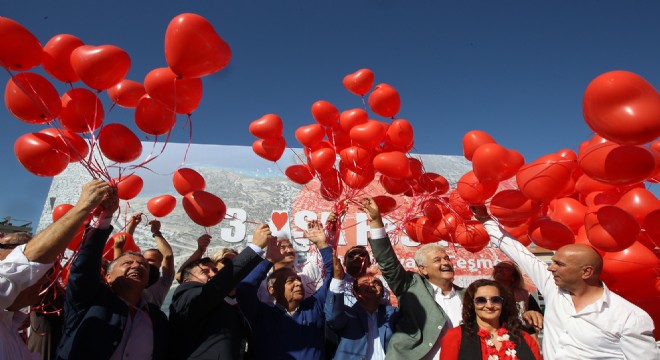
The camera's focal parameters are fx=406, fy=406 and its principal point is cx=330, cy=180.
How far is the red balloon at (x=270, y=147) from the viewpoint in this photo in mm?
3047

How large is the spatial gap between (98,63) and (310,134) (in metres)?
1.48

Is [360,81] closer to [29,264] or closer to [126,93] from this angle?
[126,93]

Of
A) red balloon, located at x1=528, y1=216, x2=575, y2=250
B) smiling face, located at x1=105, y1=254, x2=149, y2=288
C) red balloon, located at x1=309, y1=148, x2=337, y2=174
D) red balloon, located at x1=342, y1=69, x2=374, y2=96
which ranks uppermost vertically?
red balloon, located at x1=342, y1=69, x2=374, y2=96

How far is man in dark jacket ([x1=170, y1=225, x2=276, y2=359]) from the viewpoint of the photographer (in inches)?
69.9

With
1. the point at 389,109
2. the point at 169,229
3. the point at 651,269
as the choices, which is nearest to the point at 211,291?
the point at 389,109

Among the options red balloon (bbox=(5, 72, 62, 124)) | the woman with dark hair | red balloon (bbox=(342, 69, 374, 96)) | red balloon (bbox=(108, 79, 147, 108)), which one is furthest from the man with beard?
red balloon (bbox=(5, 72, 62, 124))

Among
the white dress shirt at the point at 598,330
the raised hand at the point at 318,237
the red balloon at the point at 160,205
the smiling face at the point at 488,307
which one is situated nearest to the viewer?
the white dress shirt at the point at 598,330

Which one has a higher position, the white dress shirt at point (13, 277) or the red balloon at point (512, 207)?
the red balloon at point (512, 207)

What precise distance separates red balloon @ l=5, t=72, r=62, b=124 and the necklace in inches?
90.3

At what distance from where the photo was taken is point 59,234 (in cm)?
124

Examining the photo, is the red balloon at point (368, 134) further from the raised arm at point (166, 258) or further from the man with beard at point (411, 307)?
the raised arm at point (166, 258)

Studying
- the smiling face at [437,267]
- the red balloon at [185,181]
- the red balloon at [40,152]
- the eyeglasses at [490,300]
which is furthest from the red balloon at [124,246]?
the eyeglasses at [490,300]

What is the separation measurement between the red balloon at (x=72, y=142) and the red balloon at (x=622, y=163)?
8.09ft

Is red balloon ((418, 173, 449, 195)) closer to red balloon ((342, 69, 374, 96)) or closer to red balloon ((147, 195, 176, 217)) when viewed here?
red balloon ((342, 69, 374, 96))
